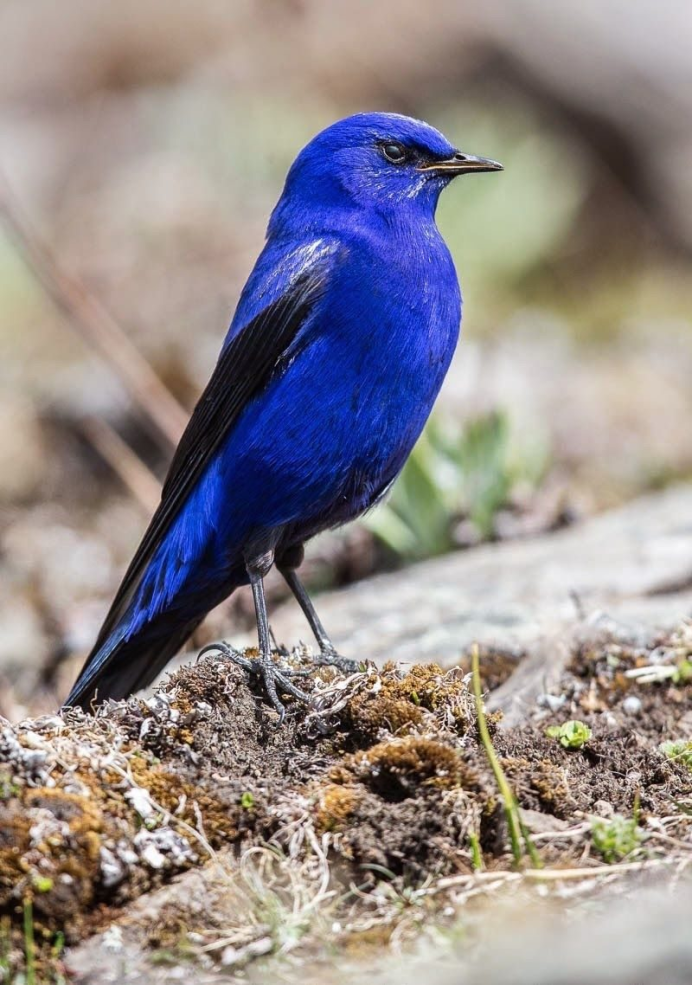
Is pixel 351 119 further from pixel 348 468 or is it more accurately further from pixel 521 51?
pixel 521 51

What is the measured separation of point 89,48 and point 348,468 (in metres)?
12.1

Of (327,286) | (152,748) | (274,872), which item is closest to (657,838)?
(274,872)

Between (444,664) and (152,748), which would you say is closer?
(152,748)

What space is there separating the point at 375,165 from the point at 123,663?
2.07 metres

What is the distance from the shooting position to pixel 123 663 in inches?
182

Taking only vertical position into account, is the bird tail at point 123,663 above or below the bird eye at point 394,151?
below

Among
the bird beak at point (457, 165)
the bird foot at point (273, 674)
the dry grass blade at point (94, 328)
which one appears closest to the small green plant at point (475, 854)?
the bird foot at point (273, 674)

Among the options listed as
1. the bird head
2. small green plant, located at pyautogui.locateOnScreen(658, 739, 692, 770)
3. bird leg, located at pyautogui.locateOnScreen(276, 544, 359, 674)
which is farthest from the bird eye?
small green plant, located at pyautogui.locateOnScreen(658, 739, 692, 770)

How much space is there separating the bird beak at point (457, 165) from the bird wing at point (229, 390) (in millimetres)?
756

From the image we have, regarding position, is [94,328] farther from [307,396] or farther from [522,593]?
[307,396]

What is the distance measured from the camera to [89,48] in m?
14.7

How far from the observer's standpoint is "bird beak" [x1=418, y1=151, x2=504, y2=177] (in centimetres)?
476

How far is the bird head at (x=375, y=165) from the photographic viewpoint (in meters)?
4.65

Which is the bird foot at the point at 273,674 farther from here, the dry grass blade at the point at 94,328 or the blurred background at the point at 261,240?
the dry grass blade at the point at 94,328
